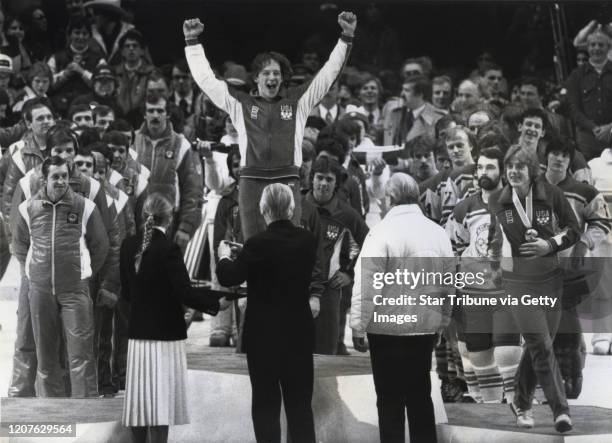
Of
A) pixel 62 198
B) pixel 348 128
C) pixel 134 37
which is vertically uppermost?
pixel 134 37

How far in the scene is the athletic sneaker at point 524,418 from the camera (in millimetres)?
5918

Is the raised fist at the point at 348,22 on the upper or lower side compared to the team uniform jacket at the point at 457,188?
upper

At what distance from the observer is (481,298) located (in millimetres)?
6234

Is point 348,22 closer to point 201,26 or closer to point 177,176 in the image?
point 201,26

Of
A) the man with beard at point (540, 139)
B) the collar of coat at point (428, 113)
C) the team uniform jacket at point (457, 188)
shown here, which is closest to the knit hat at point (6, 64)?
the collar of coat at point (428, 113)

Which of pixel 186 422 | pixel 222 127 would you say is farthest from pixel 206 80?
pixel 186 422

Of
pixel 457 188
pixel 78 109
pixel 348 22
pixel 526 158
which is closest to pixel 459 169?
pixel 457 188

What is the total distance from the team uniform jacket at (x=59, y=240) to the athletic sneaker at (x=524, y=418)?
7.50 feet

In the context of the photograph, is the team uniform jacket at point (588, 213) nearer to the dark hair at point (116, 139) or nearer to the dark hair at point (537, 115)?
the dark hair at point (537, 115)

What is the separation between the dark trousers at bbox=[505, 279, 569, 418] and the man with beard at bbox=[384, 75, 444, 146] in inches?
40.0

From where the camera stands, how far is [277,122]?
6.13 meters

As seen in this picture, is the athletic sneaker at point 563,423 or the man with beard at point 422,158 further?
the man with beard at point 422,158

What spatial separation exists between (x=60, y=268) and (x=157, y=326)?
1.11 metres

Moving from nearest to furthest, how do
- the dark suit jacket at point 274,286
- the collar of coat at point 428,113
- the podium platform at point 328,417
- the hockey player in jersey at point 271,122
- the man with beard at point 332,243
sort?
the dark suit jacket at point 274,286 < the podium platform at point 328,417 < the hockey player in jersey at point 271,122 < the man with beard at point 332,243 < the collar of coat at point 428,113
